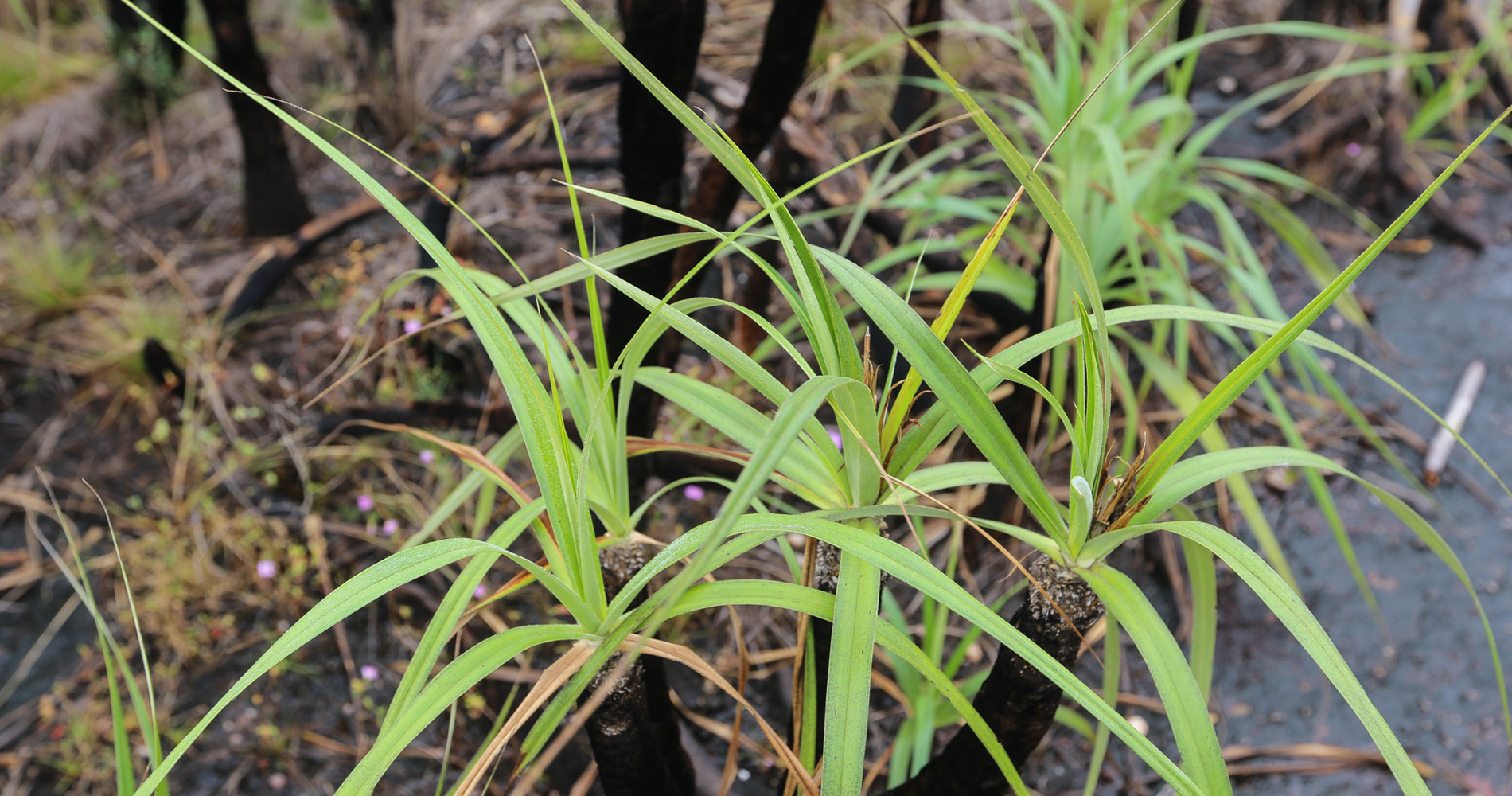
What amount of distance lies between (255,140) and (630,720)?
1.61 meters

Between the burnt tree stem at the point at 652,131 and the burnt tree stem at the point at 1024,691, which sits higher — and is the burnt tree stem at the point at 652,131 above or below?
above

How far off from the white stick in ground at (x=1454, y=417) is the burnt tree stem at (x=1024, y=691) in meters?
1.26

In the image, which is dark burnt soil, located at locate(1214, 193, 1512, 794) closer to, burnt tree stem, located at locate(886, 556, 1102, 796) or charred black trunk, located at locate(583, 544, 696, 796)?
burnt tree stem, located at locate(886, 556, 1102, 796)

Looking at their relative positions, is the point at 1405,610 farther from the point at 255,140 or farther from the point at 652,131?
the point at 255,140

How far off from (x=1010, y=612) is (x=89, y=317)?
1961mm

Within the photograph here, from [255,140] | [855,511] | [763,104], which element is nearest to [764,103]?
[763,104]

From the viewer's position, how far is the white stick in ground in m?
1.65

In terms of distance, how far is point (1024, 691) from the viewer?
0.77 metres

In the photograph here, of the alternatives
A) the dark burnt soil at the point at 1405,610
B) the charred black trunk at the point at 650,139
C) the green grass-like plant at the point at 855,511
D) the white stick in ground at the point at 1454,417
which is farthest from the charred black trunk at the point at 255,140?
the white stick in ground at the point at 1454,417

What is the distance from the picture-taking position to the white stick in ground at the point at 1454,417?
1.65 m

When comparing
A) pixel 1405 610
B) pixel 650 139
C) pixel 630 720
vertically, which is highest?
pixel 650 139

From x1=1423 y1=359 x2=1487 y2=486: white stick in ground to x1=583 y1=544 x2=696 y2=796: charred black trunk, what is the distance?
1.48m

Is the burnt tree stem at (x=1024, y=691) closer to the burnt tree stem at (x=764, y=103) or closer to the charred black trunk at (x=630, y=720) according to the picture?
the charred black trunk at (x=630, y=720)

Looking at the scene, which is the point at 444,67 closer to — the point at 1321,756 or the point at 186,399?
the point at 186,399
